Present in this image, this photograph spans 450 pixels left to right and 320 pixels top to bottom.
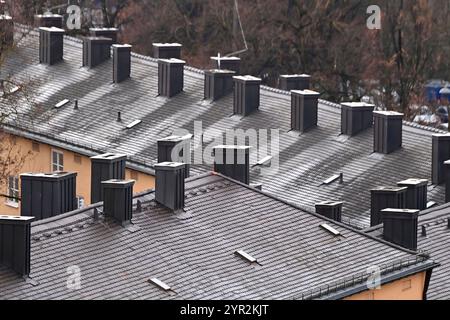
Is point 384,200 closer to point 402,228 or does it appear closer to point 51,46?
point 402,228

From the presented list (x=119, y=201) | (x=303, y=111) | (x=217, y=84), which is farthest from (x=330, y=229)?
(x=217, y=84)

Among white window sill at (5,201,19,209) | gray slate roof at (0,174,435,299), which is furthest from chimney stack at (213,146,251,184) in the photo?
white window sill at (5,201,19,209)

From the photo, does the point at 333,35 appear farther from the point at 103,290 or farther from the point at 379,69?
the point at 103,290

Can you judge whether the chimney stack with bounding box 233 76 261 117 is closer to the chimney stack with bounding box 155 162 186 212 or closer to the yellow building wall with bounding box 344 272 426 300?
the yellow building wall with bounding box 344 272 426 300

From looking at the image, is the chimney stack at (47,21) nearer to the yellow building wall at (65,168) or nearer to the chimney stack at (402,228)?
the yellow building wall at (65,168)

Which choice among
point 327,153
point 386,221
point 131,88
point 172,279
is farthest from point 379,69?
point 172,279

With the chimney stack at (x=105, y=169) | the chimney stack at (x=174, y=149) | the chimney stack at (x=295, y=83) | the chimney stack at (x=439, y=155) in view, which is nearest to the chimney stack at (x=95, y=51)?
the chimney stack at (x=295, y=83)
